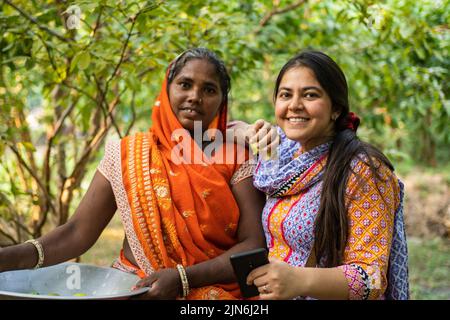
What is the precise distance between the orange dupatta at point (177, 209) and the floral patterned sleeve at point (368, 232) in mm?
592

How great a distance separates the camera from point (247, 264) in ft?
5.54

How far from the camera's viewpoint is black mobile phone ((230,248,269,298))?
1.67 metres

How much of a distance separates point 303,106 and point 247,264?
2.33 feet

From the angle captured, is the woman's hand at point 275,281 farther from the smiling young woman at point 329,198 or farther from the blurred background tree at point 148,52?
the blurred background tree at point 148,52

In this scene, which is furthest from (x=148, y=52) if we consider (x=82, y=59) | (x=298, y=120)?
(x=298, y=120)

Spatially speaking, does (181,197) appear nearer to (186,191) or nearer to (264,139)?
(186,191)

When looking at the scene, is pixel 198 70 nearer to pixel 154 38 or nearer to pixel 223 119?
pixel 223 119

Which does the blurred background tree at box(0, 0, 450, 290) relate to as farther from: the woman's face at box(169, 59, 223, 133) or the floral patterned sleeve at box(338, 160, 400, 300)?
the floral patterned sleeve at box(338, 160, 400, 300)

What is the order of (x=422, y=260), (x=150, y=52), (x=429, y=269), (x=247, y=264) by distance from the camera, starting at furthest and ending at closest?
(x=422, y=260), (x=429, y=269), (x=150, y=52), (x=247, y=264)

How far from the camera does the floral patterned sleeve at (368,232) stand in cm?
189

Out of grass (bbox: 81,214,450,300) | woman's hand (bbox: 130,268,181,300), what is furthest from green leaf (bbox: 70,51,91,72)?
grass (bbox: 81,214,450,300)

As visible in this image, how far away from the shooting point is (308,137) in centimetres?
213

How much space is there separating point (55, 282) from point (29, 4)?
2113 mm

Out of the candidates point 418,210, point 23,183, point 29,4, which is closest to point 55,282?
point 29,4
